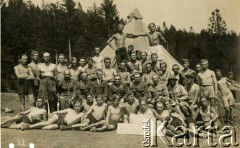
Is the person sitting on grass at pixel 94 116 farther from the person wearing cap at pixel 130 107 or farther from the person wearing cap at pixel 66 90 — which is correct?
the person wearing cap at pixel 66 90

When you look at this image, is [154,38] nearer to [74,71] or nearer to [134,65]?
[134,65]

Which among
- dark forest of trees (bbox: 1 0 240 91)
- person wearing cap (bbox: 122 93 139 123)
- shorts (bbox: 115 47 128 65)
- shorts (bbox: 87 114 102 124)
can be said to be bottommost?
shorts (bbox: 87 114 102 124)

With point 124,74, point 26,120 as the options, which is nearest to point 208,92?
point 124,74

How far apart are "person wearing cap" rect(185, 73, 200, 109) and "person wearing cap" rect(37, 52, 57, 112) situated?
8.58 ft

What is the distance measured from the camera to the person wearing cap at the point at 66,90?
7324 millimetres

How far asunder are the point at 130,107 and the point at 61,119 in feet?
4.12

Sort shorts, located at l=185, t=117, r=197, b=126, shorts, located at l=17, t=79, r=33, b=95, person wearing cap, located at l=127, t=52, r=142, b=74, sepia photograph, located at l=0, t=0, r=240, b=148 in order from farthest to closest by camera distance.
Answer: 1. person wearing cap, located at l=127, t=52, r=142, b=74
2. shorts, located at l=17, t=79, r=33, b=95
3. shorts, located at l=185, t=117, r=197, b=126
4. sepia photograph, located at l=0, t=0, r=240, b=148

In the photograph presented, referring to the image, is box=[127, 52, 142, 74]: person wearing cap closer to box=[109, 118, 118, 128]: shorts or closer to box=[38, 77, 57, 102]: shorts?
box=[109, 118, 118, 128]: shorts

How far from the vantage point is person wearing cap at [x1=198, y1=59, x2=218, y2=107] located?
7609mm

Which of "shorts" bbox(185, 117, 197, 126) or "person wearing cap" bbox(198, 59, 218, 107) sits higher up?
"person wearing cap" bbox(198, 59, 218, 107)

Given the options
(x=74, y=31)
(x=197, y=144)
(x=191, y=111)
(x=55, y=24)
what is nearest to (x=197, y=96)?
(x=191, y=111)

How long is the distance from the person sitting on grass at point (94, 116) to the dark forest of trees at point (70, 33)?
9.69 ft

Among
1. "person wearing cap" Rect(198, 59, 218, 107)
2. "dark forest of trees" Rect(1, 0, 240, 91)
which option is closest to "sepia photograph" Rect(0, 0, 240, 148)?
"person wearing cap" Rect(198, 59, 218, 107)

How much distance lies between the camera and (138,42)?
9383 millimetres
